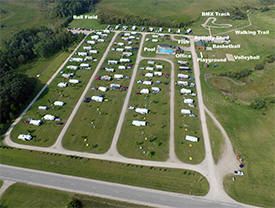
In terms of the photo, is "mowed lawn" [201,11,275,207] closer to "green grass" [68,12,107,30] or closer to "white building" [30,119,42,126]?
"white building" [30,119,42,126]

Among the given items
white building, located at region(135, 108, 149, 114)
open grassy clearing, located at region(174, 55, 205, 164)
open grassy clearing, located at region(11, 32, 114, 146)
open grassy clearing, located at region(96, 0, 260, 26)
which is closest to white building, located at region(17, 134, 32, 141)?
open grassy clearing, located at region(11, 32, 114, 146)

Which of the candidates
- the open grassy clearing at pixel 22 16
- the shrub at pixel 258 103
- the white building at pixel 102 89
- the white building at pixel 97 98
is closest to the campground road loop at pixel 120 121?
the white building at pixel 97 98

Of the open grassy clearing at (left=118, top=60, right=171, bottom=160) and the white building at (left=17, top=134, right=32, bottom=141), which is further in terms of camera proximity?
the white building at (left=17, top=134, right=32, bottom=141)

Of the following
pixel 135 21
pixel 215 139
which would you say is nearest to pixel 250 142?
pixel 215 139

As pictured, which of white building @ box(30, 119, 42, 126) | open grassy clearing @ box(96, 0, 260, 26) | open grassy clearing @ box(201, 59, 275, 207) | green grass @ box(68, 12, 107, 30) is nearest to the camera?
open grassy clearing @ box(201, 59, 275, 207)

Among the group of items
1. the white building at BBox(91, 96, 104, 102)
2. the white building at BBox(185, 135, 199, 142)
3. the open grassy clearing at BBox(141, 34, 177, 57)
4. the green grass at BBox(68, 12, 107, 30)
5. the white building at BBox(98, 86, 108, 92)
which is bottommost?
the white building at BBox(185, 135, 199, 142)

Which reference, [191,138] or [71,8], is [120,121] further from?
[71,8]

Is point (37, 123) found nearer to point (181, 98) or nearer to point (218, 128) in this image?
point (181, 98)

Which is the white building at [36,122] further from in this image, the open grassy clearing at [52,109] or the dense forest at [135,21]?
the dense forest at [135,21]
